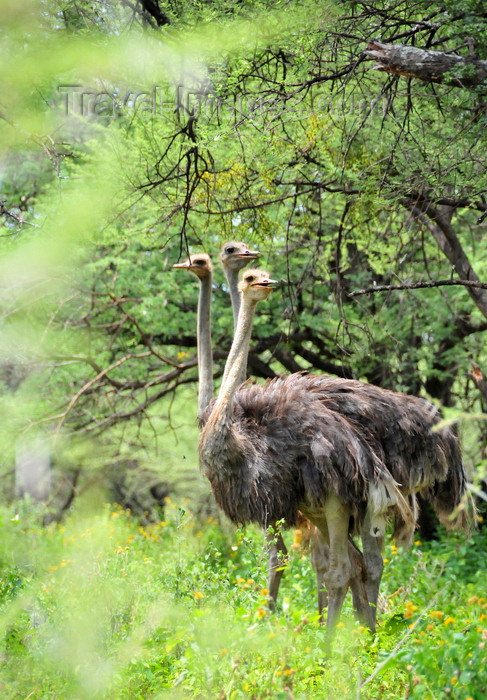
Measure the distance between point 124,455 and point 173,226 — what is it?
328 centimetres

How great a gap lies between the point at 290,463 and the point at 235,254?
78.0 inches

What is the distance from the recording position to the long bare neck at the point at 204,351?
6234 millimetres

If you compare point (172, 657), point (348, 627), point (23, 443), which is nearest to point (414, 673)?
point (348, 627)

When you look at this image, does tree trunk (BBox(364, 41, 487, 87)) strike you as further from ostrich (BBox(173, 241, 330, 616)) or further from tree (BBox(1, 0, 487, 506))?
ostrich (BBox(173, 241, 330, 616))

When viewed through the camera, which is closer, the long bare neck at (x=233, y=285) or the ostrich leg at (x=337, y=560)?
the ostrich leg at (x=337, y=560)

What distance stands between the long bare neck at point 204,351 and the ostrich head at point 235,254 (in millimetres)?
181

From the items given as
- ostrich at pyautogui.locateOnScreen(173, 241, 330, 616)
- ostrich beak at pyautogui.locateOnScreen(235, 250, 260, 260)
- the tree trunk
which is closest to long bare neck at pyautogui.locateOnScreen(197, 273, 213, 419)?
ostrich at pyautogui.locateOnScreen(173, 241, 330, 616)

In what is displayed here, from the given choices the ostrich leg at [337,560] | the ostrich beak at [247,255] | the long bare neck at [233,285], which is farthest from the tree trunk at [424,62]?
the long bare neck at [233,285]

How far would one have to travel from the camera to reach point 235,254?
652 centimetres

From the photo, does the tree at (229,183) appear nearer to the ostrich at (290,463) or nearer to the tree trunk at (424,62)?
the tree trunk at (424,62)

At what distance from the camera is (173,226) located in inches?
305

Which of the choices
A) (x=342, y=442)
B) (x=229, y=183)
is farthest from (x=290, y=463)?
(x=229, y=183)

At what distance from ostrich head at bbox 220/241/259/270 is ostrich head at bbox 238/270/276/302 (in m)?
1.13

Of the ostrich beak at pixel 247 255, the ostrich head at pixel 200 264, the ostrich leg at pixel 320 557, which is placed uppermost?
the ostrich beak at pixel 247 255
